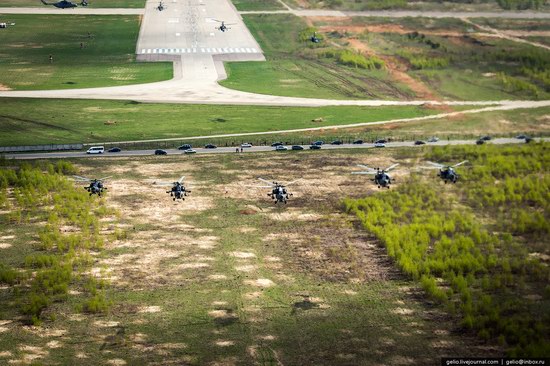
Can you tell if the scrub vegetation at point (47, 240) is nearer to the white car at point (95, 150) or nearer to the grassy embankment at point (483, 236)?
the white car at point (95, 150)

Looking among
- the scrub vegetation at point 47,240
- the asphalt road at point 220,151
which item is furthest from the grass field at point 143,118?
the scrub vegetation at point 47,240

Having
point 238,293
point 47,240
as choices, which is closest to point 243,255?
Answer: point 238,293

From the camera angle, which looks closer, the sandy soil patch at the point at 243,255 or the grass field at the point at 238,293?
the grass field at the point at 238,293

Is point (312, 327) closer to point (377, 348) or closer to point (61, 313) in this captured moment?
point (377, 348)

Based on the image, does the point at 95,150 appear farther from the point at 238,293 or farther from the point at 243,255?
the point at 238,293

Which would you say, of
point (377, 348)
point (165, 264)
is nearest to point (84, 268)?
point (165, 264)

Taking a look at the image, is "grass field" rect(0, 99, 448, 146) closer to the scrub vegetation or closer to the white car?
the white car

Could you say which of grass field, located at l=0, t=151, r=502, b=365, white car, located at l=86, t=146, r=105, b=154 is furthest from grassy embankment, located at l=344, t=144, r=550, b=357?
white car, located at l=86, t=146, r=105, b=154
